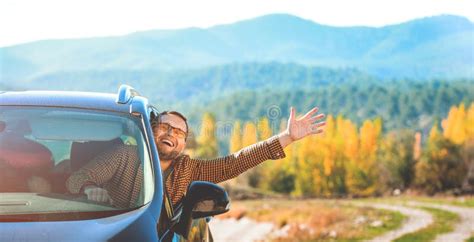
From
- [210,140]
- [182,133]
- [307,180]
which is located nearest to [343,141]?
[307,180]

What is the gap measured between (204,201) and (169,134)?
654mm

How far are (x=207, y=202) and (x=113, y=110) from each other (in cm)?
69

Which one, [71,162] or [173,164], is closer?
[71,162]

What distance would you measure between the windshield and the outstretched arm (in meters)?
0.68

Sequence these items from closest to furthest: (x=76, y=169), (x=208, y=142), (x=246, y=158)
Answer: (x=76, y=169), (x=246, y=158), (x=208, y=142)

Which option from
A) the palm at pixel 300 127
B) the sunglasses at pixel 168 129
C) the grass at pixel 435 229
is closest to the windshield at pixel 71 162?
the sunglasses at pixel 168 129

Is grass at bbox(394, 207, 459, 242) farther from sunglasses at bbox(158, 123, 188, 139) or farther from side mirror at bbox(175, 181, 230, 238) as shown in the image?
side mirror at bbox(175, 181, 230, 238)

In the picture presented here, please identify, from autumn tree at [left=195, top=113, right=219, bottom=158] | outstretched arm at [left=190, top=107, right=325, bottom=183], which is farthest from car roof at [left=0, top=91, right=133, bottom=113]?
autumn tree at [left=195, top=113, right=219, bottom=158]

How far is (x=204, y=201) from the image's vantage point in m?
3.93

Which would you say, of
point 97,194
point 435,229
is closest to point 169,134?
point 97,194

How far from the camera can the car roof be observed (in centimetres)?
426

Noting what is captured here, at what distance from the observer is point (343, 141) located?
134 meters

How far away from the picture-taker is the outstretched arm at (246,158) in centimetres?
485

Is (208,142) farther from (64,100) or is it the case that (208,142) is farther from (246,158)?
(64,100)
